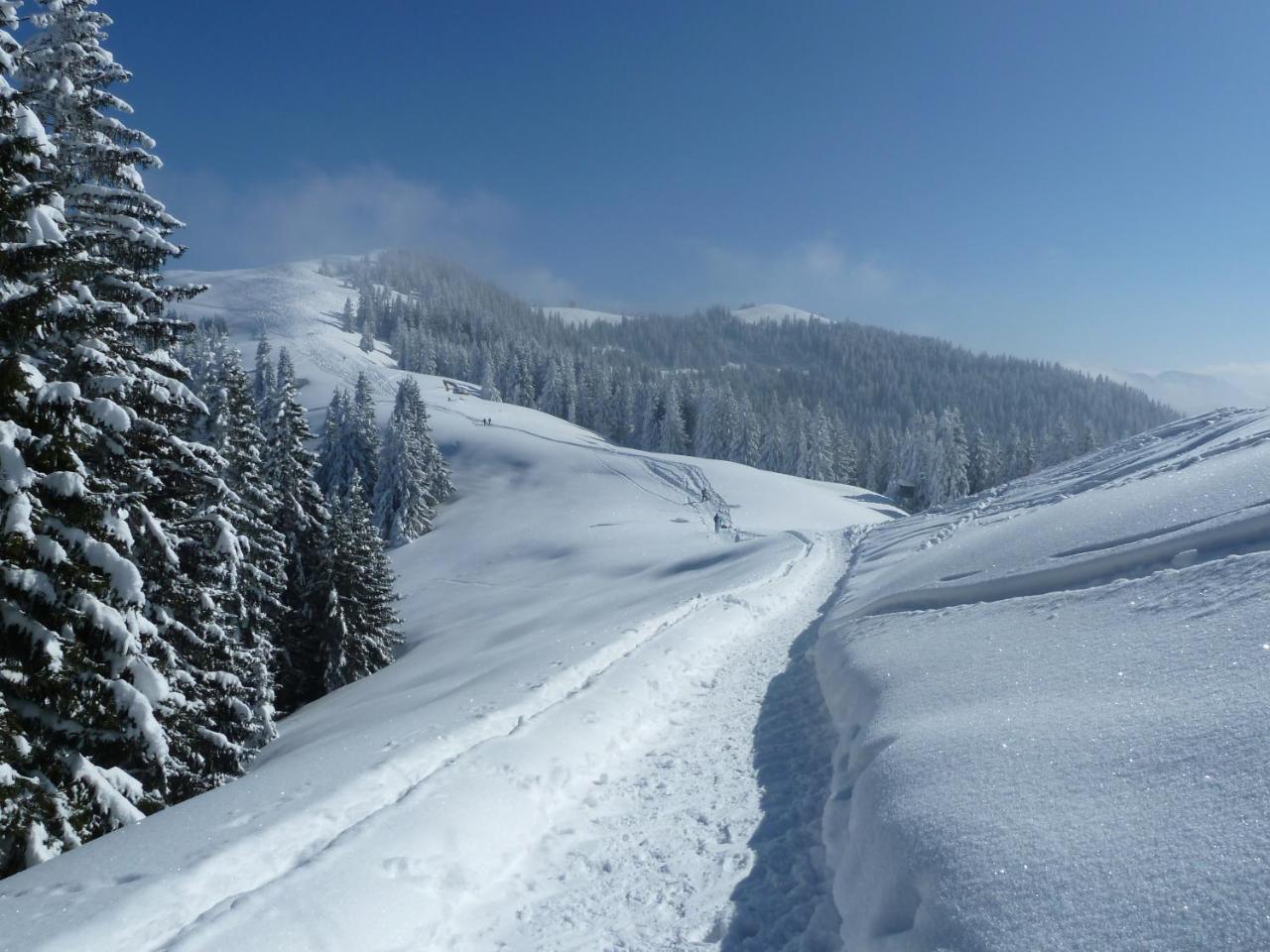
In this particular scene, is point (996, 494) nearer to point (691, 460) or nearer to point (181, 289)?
point (181, 289)

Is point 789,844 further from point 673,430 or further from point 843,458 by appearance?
point 843,458

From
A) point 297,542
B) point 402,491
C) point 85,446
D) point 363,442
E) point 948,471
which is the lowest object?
point 297,542

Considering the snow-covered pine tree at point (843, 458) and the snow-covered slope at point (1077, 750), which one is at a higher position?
the snow-covered pine tree at point (843, 458)

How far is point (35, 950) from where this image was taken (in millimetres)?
4781

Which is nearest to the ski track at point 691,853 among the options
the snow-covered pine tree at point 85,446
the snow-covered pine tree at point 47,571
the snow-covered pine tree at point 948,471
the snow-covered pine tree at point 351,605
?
the snow-covered pine tree at point 47,571

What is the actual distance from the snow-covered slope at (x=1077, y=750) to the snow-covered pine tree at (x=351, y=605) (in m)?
21.0

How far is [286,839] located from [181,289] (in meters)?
9.65

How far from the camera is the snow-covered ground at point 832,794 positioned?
13.8 feet

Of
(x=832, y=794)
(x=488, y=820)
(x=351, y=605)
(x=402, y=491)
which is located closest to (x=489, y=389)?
(x=402, y=491)

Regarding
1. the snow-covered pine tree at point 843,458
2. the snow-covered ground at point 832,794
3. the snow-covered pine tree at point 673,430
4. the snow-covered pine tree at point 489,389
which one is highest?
the snow-covered pine tree at point 489,389

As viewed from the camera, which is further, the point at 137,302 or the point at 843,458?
the point at 843,458

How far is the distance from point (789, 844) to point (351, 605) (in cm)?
2423

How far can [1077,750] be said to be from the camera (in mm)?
5352

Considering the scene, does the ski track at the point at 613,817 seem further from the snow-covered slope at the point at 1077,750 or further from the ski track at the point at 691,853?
the snow-covered slope at the point at 1077,750
